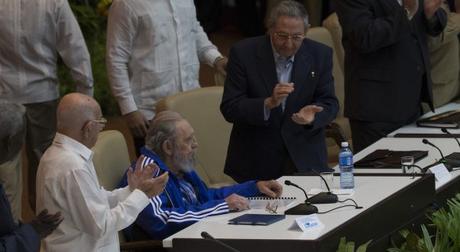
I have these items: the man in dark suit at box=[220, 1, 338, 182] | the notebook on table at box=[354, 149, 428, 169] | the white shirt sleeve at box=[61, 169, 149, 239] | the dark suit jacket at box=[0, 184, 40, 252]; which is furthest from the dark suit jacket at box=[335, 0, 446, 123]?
the dark suit jacket at box=[0, 184, 40, 252]

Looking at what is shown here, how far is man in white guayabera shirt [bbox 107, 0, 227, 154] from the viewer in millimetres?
6625

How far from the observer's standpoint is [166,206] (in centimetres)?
512

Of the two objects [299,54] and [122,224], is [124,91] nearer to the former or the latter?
[299,54]

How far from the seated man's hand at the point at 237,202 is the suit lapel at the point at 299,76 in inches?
38.1

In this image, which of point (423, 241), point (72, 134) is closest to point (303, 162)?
point (423, 241)

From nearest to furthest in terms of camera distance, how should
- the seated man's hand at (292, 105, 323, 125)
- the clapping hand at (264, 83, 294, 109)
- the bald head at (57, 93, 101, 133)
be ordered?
the bald head at (57, 93, 101, 133), the clapping hand at (264, 83, 294, 109), the seated man's hand at (292, 105, 323, 125)

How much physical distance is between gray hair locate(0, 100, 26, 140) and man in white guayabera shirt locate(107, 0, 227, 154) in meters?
2.30

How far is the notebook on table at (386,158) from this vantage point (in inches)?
234

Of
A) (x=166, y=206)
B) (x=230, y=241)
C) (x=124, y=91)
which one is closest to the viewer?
(x=230, y=241)

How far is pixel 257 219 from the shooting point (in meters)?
4.82

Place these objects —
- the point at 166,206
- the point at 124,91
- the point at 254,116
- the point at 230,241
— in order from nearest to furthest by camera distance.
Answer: the point at 230,241
the point at 166,206
the point at 254,116
the point at 124,91

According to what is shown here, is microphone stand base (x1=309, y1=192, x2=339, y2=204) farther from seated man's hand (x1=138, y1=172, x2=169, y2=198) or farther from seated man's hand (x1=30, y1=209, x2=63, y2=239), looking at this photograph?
seated man's hand (x1=30, y1=209, x2=63, y2=239)

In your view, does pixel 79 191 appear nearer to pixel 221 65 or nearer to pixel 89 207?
pixel 89 207

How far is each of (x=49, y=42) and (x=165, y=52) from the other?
0.63 m
